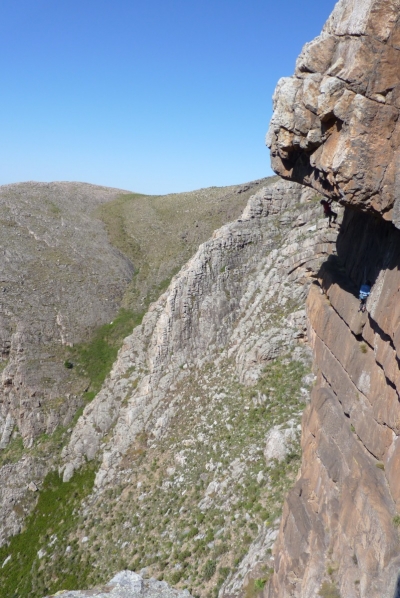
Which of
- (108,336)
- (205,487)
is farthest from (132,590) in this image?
(108,336)

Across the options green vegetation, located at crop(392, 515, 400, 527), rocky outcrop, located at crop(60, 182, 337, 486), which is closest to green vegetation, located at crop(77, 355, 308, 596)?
rocky outcrop, located at crop(60, 182, 337, 486)

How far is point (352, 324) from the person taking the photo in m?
16.8

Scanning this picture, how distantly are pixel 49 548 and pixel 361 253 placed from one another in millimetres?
30789

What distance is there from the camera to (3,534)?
37.8 metres

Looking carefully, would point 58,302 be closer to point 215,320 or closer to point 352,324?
point 215,320

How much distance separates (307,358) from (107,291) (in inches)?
1322

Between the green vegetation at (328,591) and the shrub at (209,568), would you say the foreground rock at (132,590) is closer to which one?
the shrub at (209,568)

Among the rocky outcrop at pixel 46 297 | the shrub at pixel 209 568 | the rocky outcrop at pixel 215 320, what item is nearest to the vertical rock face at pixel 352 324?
the shrub at pixel 209 568

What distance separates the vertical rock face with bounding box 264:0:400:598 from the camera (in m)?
12.7

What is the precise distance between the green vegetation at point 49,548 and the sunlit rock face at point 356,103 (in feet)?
93.6

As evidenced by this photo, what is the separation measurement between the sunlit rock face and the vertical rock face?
29mm

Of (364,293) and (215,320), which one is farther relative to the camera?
(215,320)

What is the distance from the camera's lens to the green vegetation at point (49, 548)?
3061cm

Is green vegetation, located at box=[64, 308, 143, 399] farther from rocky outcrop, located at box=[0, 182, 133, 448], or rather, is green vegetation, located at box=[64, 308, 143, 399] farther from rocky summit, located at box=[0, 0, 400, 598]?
rocky outcrop, located at box=[0, 182, 133, 448]
